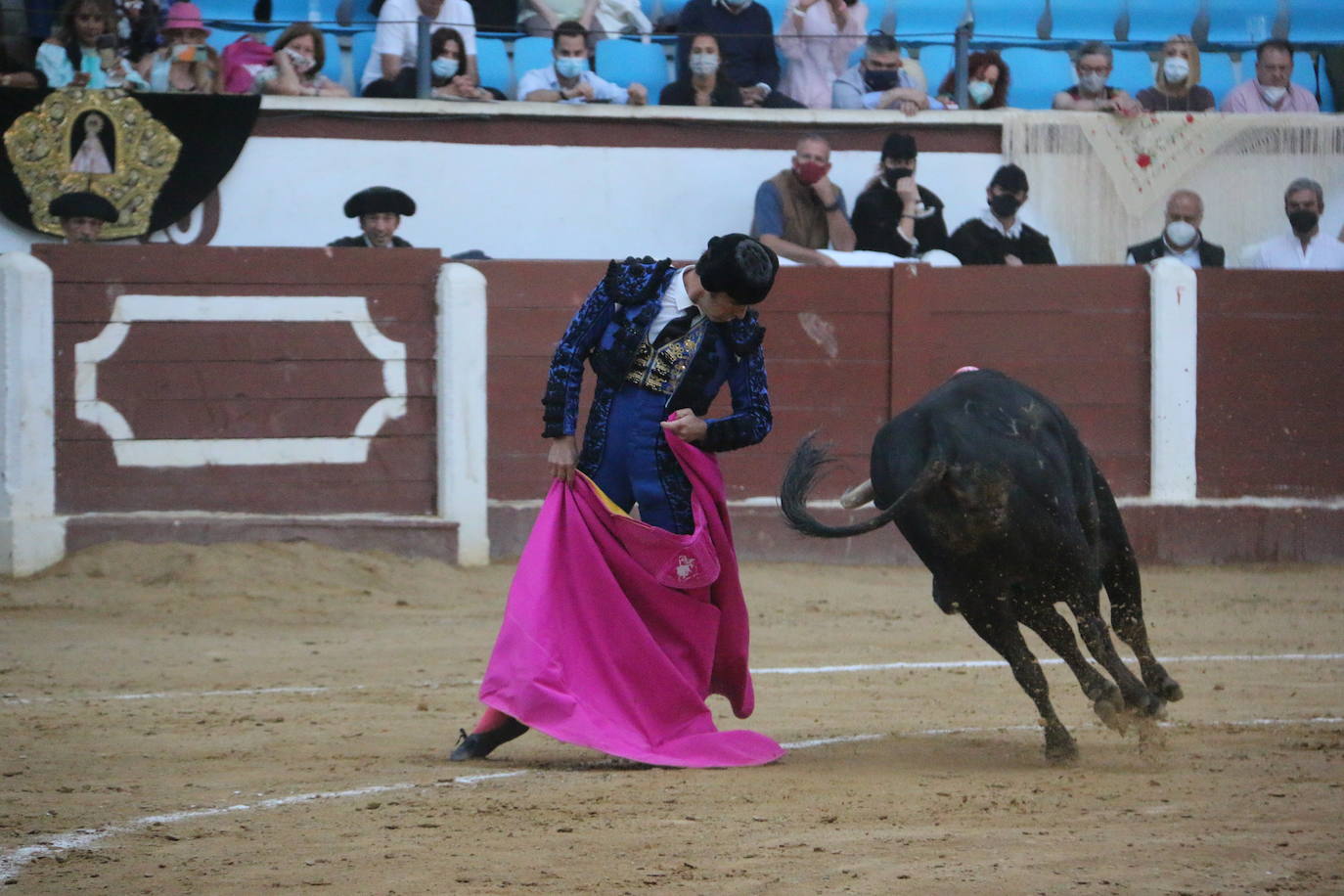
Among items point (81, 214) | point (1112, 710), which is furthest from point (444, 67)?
point (1112, 710)

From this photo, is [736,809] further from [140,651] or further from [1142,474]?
[1142,474]

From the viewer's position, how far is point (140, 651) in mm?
5785

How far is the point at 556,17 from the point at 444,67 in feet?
2.17

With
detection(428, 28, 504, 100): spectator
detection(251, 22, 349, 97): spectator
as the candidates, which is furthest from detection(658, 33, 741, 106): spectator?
detection(251, 22, 349, 97): spectator

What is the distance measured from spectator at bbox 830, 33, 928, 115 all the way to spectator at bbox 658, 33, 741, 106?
1.86 feet

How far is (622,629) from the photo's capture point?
402cm

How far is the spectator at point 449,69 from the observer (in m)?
8.47

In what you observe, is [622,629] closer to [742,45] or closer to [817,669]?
[817,669]

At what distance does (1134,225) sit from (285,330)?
15.1 feet

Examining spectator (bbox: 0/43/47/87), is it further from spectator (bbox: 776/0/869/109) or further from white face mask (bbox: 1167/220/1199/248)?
white face mask (bbox: 1167/220/1199/248)

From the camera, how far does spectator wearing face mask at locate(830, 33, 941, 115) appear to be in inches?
356

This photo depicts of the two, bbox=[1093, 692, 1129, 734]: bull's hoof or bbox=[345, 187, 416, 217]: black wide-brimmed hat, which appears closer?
bbox=[1093, 692, 1129, 734]: bull's hoof

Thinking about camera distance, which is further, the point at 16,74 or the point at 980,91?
the point at 980,91

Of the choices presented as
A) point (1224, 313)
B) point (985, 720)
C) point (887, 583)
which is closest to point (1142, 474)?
point (1224, 313)
